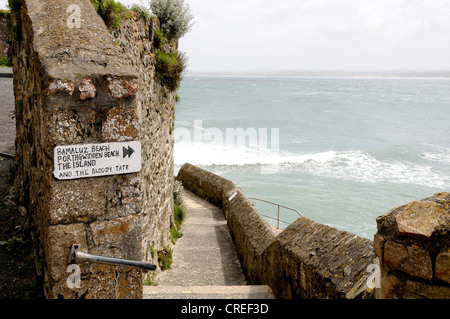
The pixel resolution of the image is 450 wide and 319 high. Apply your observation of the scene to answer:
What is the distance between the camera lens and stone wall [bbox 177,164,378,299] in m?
3.68

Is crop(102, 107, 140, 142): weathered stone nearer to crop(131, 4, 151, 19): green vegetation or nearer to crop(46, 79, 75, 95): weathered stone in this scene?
crop(46, 79, 75, 95): weathered stone

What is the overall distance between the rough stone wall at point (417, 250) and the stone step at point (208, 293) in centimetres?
309

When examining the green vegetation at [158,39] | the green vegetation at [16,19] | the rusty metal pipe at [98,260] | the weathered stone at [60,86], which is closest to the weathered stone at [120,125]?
the weathered stone at [60,86]

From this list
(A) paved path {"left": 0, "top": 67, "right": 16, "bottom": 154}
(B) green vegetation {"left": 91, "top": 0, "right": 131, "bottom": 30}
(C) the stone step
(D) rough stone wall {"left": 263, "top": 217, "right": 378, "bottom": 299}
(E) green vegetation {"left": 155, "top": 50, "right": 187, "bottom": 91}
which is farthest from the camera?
(A) paved path {"left": 0, "top": 67, "right": 16, "bottom": 154}

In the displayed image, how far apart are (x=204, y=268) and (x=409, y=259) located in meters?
6.91

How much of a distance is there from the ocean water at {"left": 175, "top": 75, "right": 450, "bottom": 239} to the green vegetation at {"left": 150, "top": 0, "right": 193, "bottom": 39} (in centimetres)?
1309

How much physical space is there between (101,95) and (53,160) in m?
0.65

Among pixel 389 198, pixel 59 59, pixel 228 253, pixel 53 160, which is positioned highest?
pixel 59 59

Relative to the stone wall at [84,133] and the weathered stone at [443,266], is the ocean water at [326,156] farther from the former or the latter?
the weathered stone at [443,266]

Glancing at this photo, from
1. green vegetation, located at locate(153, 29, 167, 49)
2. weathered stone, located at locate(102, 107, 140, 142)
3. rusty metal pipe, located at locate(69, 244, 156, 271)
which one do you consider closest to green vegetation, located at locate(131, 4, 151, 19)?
green vegetation, located at locate(153, 29, 167, 49)

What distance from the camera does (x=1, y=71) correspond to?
1681cm

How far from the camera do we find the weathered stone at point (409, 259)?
97.3 inches

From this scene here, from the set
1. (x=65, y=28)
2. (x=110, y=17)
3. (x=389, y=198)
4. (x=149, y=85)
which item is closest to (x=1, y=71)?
(x=149, y=85)

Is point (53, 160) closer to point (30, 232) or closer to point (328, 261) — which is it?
point (30, 232)
